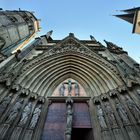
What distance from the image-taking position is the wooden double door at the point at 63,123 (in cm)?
643

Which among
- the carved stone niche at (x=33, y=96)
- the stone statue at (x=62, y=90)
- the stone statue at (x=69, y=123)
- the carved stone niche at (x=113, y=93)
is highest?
the stone statue at (x=62, y=90)

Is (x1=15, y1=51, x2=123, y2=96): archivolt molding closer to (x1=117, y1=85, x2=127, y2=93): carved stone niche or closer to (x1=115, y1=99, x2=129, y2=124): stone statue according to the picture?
(x1=117, y1=85, x2=127, y2=93): carved stone niche

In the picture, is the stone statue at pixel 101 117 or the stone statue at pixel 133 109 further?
the stone statue at pixel 101 117

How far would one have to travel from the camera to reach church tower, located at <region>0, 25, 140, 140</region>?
19.1ft

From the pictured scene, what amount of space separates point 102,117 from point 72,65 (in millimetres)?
4229

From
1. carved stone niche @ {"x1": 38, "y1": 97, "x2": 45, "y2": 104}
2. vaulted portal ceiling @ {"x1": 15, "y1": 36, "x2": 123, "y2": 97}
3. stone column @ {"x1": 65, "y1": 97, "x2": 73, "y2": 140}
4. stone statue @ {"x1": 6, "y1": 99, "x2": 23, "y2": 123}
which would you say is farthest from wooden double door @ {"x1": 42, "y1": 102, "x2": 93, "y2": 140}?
stone statue @ {"x1": 6, "y1": 99, "x2": 23, "y2": 123}

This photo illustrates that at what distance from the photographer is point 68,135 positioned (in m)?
5.62

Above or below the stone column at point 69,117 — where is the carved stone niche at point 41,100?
above

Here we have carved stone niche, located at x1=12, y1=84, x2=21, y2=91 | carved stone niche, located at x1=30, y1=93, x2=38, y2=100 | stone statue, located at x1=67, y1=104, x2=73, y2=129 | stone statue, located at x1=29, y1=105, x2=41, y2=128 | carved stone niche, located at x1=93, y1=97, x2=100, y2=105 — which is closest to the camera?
stone statue, located at x1=67, y1=104, x2=73, y2=129

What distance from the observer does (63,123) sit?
6.82m

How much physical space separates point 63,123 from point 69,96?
1.51 metres

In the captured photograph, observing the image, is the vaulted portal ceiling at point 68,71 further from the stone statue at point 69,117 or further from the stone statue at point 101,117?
the stone statue at point 69,117

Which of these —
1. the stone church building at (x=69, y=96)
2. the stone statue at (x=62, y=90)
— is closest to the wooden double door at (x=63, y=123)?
the stone church building at (x=69, y=96)

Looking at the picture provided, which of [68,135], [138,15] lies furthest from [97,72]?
[138,15]
